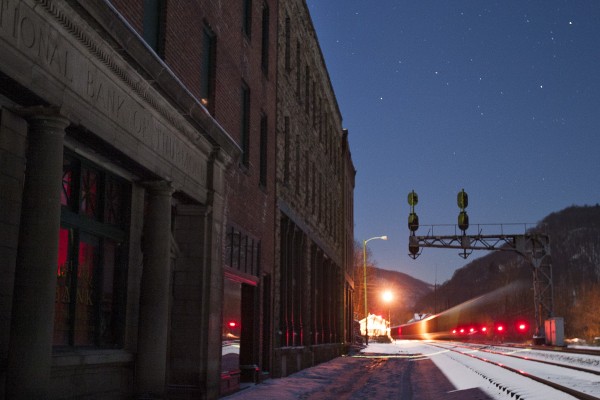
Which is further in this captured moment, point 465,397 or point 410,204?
point 410,204

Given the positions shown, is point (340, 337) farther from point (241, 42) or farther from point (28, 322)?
point (28, 322)

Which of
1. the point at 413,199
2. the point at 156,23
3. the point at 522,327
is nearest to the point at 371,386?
the point at 156,23

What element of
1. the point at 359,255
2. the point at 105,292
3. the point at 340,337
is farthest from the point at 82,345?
the point at 359,255

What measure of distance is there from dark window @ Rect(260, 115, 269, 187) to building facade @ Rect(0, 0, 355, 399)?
45 millimetres

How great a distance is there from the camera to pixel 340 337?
125ft

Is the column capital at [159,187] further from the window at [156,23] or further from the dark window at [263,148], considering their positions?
the dark window at [263,148]

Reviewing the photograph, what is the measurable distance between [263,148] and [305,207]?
7.40 meters

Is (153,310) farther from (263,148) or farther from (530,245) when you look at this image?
(530,245)

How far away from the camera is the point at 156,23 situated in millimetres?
12406

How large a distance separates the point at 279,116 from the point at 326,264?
14.1 meters

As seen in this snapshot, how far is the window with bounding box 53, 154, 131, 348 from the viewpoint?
960 cm

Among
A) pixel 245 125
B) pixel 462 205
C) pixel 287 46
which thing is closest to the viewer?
pixel 245 125

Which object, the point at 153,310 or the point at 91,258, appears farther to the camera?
→ the point at 153,310

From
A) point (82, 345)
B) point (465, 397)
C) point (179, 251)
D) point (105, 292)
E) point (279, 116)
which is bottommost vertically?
point (465, 397)
